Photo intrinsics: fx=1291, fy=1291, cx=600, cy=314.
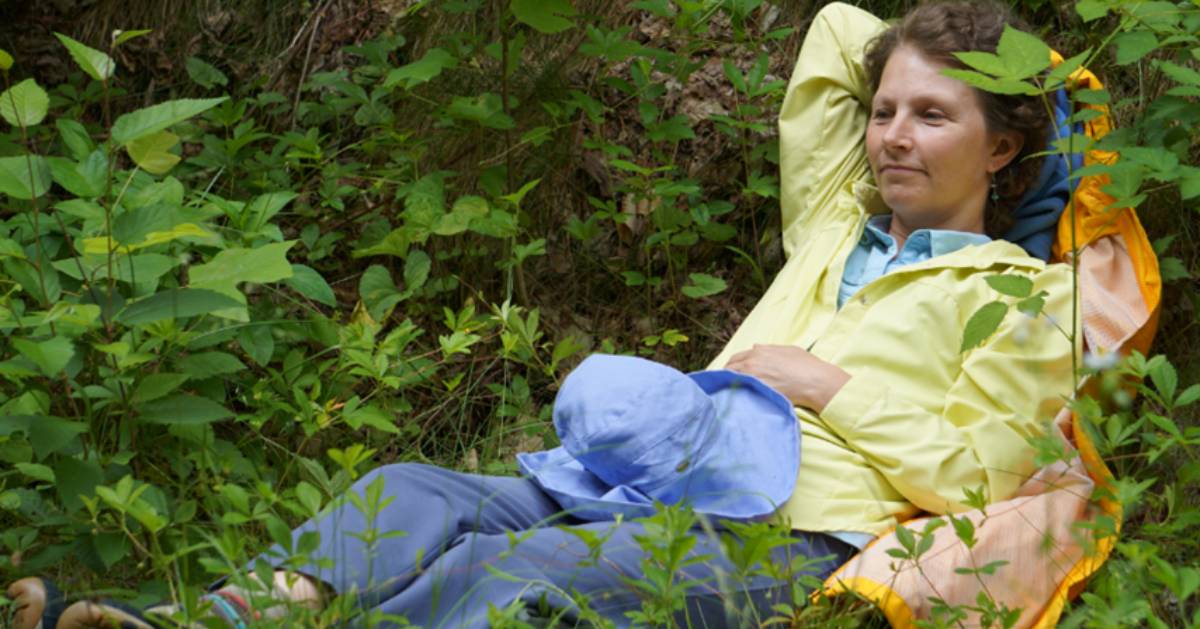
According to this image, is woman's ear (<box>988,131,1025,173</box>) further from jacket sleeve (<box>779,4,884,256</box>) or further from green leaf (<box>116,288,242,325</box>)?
green leaf (<box>116,288,242,325</box>)

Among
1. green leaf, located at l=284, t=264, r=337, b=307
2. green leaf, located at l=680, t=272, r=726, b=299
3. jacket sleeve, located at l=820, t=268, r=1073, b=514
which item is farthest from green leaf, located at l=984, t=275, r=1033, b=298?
green leaf, located at l=284, t=264, r=337, b=307

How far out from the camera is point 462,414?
12.5ft

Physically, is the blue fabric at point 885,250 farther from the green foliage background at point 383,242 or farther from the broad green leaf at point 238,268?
the broad green leaf at point 238,268

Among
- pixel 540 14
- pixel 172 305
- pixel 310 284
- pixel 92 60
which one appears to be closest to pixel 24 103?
pixel 92 60

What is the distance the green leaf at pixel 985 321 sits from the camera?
2520 mm

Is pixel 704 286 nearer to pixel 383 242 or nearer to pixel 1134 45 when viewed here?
pixel 383 242

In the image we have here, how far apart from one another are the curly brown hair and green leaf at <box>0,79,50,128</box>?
6.69 ft

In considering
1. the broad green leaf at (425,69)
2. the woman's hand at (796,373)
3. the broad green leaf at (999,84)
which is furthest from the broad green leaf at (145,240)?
the broad green leaf at (999,84)

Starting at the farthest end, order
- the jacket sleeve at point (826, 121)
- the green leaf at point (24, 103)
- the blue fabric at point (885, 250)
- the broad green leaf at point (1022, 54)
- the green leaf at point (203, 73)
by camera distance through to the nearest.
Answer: the green leaf at point (203, 73) < the jacket sleeve at point (826, 121) < the blue fabric at point (885, 250) < the green leaf at point (24, 103) < the broad green leaf at point (1022, 54)

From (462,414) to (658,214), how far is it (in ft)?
2.84

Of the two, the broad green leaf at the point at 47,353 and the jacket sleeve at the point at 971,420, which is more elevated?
the broad green leaf at the point at 47,353

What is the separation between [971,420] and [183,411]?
1717 mm

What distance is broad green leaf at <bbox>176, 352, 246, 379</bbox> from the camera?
117 inches

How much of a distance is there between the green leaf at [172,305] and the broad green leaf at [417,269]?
1.16 m
